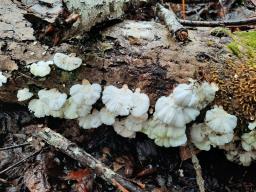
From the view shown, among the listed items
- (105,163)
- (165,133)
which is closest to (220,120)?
(165,133)

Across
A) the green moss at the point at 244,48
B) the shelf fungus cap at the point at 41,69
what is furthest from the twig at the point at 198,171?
the shelf fungus cap at the point at 41,69

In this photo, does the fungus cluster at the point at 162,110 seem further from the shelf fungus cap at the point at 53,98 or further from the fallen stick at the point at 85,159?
the fallen stick at the point at 85,159

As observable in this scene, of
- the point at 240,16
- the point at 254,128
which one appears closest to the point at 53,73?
the point at 254,128

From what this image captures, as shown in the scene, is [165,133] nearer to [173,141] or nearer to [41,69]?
[173,141]

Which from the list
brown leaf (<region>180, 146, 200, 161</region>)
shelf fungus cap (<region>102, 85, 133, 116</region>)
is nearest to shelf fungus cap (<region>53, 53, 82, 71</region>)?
shelf fungus cap (<region>102, 85, 133, 116</region>)

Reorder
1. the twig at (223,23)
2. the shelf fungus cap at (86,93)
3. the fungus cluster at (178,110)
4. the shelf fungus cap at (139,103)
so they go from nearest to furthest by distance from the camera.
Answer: the fungus cluster at (178,110), the shelf fungus cap at (139,103), the shelf fungus cap at (86,93), the twig at (223,23)
